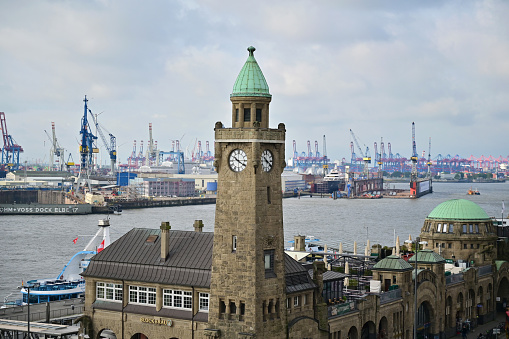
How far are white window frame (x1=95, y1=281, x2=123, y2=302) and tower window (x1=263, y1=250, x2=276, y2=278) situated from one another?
873 cm

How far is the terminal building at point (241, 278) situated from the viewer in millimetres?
35906

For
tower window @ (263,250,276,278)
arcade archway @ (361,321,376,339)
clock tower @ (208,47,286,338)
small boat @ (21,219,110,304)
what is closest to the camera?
clock tower @ (208,47,286,338)

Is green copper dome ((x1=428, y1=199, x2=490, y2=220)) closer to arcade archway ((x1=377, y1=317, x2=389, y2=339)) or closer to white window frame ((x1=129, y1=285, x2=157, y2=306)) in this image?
arcade archway ((x1=377, y1=317, x2=389, y2=339))

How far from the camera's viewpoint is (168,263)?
1582 inches

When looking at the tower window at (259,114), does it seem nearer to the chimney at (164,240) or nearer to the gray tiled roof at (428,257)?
the chimney at (164,240)

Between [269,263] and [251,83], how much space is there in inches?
322

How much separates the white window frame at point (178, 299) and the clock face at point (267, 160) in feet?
23.8

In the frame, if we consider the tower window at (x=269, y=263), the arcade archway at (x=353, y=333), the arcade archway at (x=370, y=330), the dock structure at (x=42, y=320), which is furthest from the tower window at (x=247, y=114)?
the arcade archway at (x=370, y=330)

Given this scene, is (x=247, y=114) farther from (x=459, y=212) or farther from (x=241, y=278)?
(x=459, y=212)

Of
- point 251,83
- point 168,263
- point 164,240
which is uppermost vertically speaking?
point 251,83

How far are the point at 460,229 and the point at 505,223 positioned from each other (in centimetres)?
1386

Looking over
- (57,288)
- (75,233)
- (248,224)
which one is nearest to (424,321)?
(248,224)

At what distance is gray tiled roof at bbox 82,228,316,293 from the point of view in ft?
128

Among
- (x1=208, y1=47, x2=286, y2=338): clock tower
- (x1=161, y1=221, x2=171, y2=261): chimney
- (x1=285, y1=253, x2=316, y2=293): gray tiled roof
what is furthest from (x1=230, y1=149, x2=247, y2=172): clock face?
(x1=161, y1=221, x2=171, y2=261): chimney
